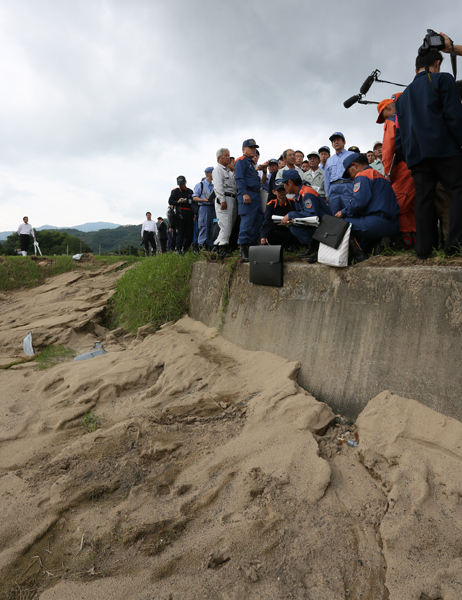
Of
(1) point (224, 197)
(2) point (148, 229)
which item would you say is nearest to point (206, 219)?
(1) point (224, 197)

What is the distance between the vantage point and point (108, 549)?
192 cm

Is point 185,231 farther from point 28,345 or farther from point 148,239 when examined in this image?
point 148,239

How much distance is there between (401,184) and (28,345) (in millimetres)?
5437

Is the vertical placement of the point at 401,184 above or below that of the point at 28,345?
above

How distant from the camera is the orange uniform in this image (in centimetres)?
350

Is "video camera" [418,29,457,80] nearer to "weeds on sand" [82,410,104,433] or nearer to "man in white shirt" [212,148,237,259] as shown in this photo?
"man in white shirt" [212,148,237,259]

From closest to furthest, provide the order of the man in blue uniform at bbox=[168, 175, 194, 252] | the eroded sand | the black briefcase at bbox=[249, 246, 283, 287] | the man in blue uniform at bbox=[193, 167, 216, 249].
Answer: the eroded sand, the black briefcase at bbox=[249, 246, 283, 287], the man in blue uniform at bbox=[193, 167, 216, 249], the man in blue uniform at bbox=[168, 175, 194, 252]

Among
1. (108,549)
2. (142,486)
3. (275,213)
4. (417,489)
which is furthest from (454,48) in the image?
(108,549)

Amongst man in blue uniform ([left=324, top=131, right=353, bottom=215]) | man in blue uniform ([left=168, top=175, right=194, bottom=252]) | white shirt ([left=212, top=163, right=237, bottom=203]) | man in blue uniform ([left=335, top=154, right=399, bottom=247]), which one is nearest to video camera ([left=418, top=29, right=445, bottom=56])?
man in blue uniform ([left=335, top=154, right=399, bottom=247])

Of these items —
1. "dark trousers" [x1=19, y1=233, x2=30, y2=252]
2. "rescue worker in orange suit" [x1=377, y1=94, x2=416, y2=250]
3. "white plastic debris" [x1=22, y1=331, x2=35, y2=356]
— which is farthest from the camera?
"dark trousers" [x1=19, y1=233, x2=30, y2=252]

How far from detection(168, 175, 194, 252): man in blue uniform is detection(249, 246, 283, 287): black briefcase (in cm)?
357

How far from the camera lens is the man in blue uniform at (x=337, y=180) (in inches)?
159

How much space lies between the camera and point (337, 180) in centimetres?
471

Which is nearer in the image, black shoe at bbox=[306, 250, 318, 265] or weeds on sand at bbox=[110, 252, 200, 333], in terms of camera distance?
black shoe at bbox=[306, 250, 318, 265]
